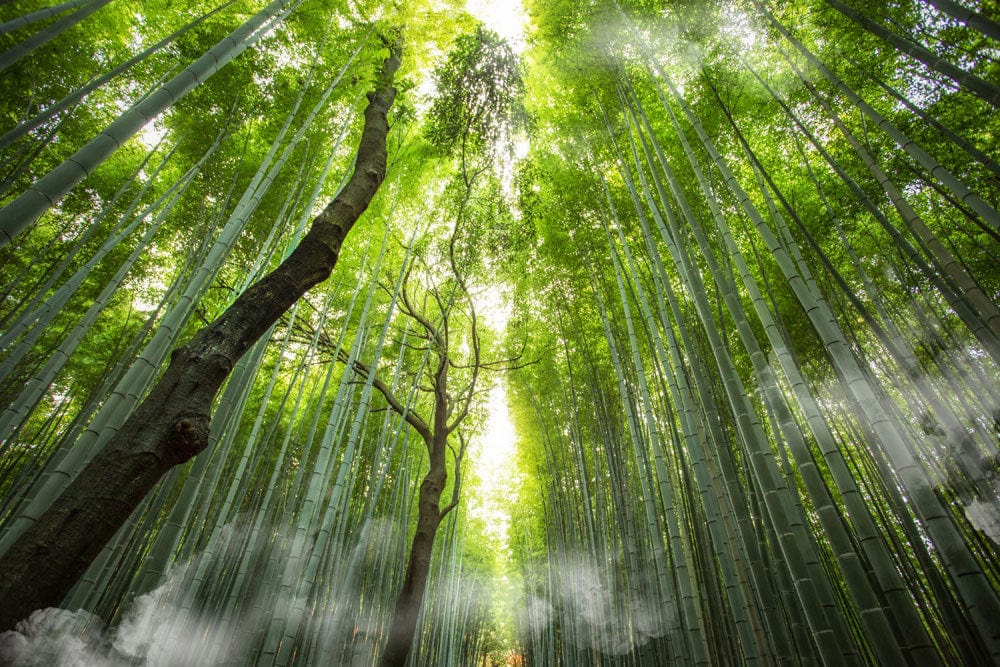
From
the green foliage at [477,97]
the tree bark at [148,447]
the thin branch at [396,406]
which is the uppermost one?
the green foliage at [477,97]

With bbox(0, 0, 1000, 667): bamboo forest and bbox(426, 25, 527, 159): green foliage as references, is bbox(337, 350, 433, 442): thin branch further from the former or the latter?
bbox(426, 25, 527, 159): green foliage

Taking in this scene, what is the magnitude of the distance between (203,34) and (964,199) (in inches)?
194

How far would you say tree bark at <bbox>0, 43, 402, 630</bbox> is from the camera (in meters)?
1.08

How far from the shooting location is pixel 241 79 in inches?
149

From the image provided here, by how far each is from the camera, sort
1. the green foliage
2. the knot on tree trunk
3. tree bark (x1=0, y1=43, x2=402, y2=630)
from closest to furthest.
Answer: tree bark (x1=0, y1=43, x2=402, y2=630), the knot on tree trunk, the green foliage

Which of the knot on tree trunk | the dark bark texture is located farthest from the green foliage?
the knot on tree trunk

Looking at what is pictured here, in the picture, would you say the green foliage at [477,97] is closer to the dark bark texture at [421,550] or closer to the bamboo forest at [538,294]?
the bamboo forest at [538,294]

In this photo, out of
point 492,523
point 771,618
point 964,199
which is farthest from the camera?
point 492,523

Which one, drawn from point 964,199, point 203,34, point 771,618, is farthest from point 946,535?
point 203,34

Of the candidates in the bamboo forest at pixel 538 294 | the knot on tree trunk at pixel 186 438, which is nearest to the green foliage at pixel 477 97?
the bamboo forest at pixel 538 294

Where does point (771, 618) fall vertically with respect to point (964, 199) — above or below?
below

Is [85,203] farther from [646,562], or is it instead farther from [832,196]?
[832,196]

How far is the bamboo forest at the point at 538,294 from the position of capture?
5.08ft

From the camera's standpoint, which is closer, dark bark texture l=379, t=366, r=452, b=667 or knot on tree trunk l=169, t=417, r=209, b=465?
knot on tree trunk l=169, t=417, r=209, b=465
